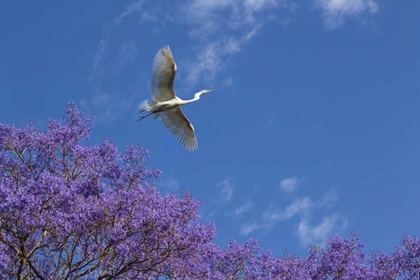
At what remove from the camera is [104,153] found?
75.6 ft

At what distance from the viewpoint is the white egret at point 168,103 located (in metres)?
21.3

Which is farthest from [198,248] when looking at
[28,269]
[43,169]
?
[43,169]

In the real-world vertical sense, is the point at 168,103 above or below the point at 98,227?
above

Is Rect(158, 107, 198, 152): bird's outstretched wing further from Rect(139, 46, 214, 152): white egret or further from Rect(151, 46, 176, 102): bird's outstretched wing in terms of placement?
Rect(151, 46, 176, 102): bird's outstretched wing

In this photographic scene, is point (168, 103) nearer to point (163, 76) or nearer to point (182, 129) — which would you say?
point (163, 76)

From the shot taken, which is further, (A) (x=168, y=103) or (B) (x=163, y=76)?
(A) (x=168, y=103)

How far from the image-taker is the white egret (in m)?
21.3

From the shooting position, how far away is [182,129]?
23.6 metres

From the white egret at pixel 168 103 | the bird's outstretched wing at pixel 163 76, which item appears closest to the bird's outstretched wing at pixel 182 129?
the white egret at pixel 168 103

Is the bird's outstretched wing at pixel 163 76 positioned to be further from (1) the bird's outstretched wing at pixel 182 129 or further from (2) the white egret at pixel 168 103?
(1) the bird's outstretched wing at pixel 182 129

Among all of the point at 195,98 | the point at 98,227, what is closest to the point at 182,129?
the point at 195,98

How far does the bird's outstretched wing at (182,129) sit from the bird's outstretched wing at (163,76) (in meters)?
1.24

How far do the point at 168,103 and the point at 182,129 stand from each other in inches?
66.9

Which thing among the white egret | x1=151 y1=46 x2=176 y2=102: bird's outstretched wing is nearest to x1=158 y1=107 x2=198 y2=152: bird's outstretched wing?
the white egret
